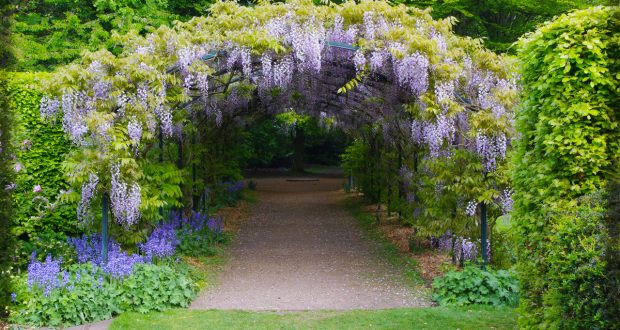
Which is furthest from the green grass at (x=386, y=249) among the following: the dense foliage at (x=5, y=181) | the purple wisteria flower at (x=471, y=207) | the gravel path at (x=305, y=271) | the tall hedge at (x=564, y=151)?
the dense foliage at (x=5, y=181)

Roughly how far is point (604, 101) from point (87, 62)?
5.46 m

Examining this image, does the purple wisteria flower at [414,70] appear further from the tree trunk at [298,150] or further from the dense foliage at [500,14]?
the tree trunk at [298,150]

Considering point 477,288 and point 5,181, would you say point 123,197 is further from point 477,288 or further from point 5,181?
point 477,288

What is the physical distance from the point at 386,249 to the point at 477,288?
3.42 meters

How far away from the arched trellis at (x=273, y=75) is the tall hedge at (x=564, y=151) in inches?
79.6

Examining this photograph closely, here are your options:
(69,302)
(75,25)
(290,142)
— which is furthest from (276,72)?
(290,142)

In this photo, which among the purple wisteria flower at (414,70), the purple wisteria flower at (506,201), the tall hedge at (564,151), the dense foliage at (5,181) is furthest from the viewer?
the purple wisteria flower at (414,70)

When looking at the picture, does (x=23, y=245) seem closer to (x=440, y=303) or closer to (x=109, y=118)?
(x=109, y=118)

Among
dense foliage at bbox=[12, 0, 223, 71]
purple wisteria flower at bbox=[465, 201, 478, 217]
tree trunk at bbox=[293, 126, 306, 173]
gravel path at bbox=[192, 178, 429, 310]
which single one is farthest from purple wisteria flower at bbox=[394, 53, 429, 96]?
tree trunk at bbox=[293, 126, 306, 173]

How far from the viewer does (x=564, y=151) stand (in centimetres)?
414

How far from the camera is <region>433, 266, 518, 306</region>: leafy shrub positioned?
6281mm

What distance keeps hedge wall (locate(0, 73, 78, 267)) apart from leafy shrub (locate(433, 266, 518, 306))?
441 cm

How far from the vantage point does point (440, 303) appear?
21.0 feet

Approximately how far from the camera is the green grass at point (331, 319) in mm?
5605
